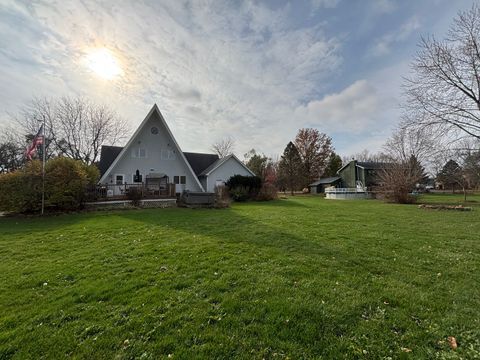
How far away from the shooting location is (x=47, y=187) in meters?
12.5

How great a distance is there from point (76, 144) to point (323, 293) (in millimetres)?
33932

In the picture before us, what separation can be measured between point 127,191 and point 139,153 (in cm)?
579

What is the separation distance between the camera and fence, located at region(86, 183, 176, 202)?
15.1 meters

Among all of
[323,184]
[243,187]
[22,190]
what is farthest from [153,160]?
[323,184]

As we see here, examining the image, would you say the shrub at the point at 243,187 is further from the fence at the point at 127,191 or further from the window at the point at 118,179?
the window at the point at 118,179

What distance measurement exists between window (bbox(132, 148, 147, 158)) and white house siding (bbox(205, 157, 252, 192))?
23.4ft

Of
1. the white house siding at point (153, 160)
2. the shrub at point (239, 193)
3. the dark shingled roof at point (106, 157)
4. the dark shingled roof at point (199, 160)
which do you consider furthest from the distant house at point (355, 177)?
the dark shingled roof at point (106, 157)

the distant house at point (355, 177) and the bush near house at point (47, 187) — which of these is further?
the distant house at point (355, 177)

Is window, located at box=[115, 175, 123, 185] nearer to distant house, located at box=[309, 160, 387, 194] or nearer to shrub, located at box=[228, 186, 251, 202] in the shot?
shrub, located at box=[228, 186, 251, 202]

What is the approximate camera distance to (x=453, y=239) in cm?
714

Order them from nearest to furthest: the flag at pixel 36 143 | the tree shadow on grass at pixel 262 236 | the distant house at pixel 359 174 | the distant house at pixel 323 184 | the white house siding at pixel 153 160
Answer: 1. the tree shadow on grass at pixel 262 236
2. the flag at pixel 36 143
3. the white house siding at pixel 153 160
4. the distant house at pixel 359 174
5. the distant house at pixel 323 184

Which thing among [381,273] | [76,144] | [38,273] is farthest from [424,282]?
[76,144]

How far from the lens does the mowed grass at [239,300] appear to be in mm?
2453

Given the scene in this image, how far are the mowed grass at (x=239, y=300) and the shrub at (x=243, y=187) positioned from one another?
51.5ft
